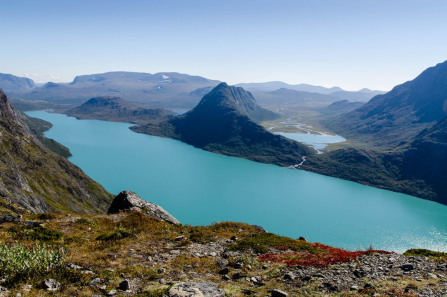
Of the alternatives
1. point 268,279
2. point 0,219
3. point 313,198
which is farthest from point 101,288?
point 313,198

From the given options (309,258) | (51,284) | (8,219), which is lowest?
(8,219)

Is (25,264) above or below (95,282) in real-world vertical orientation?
above

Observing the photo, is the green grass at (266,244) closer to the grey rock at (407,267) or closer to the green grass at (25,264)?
the grey rock at (407,267)

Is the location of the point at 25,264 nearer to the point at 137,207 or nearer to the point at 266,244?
the point at 266,244

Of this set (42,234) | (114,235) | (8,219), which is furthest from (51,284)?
(8,219)

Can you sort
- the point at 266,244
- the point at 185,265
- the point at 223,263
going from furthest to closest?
the point at 266,244, the point at 223,263, the point at 185,265

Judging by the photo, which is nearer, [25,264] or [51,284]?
[51,284]

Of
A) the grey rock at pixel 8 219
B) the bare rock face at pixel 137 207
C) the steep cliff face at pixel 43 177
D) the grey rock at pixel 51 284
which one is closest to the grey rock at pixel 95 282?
the grey rock at pixel 51 284
